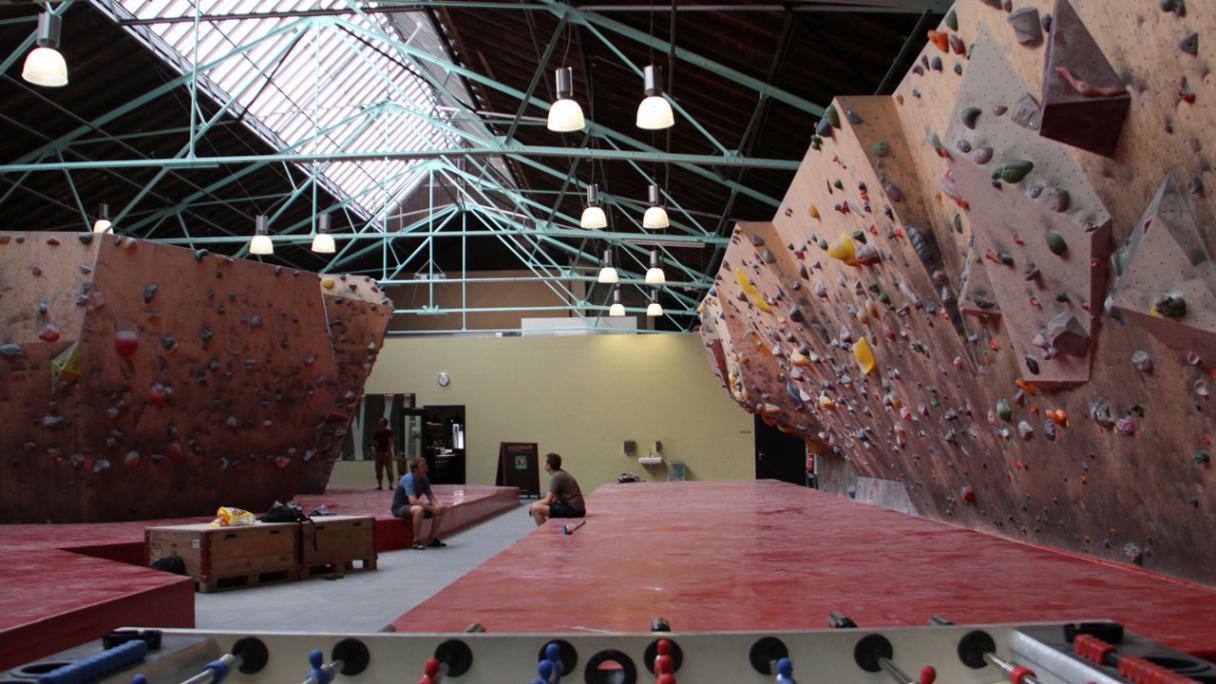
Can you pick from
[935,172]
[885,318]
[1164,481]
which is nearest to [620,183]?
[885,318]

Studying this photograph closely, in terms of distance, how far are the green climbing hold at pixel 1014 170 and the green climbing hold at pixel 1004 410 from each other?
1.74 meters

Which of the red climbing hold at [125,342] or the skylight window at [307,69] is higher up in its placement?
the skylight window at [307,69]

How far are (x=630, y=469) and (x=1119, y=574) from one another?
17418 mm

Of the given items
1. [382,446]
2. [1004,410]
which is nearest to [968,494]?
[1004,410]

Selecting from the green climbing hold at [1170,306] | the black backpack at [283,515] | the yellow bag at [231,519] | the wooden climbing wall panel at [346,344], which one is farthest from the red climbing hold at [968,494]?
the wooden climbing wall panel at [346,344]

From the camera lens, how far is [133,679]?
6.27ft

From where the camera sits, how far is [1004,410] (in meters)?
5.53

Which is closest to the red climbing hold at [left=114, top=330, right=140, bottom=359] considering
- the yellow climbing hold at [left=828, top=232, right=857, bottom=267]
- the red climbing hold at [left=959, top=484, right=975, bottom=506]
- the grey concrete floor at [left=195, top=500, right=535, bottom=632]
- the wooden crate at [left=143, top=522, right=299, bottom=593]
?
the wooden crate at [left=143, top=522, right=299, bottom=593]

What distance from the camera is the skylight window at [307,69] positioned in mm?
12859

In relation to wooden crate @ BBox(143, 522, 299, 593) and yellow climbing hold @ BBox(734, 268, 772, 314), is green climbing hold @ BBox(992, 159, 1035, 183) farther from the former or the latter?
wooden crate @ BBox(143, 522, 299, 593)

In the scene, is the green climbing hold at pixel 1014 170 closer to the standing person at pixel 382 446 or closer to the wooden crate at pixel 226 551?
the wooden crate at pixel 226 551

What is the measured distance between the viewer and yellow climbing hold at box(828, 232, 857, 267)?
671 centimetres

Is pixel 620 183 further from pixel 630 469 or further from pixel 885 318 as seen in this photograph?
pixel 885 318

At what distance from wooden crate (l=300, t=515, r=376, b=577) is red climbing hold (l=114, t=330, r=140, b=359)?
7.95 ft
